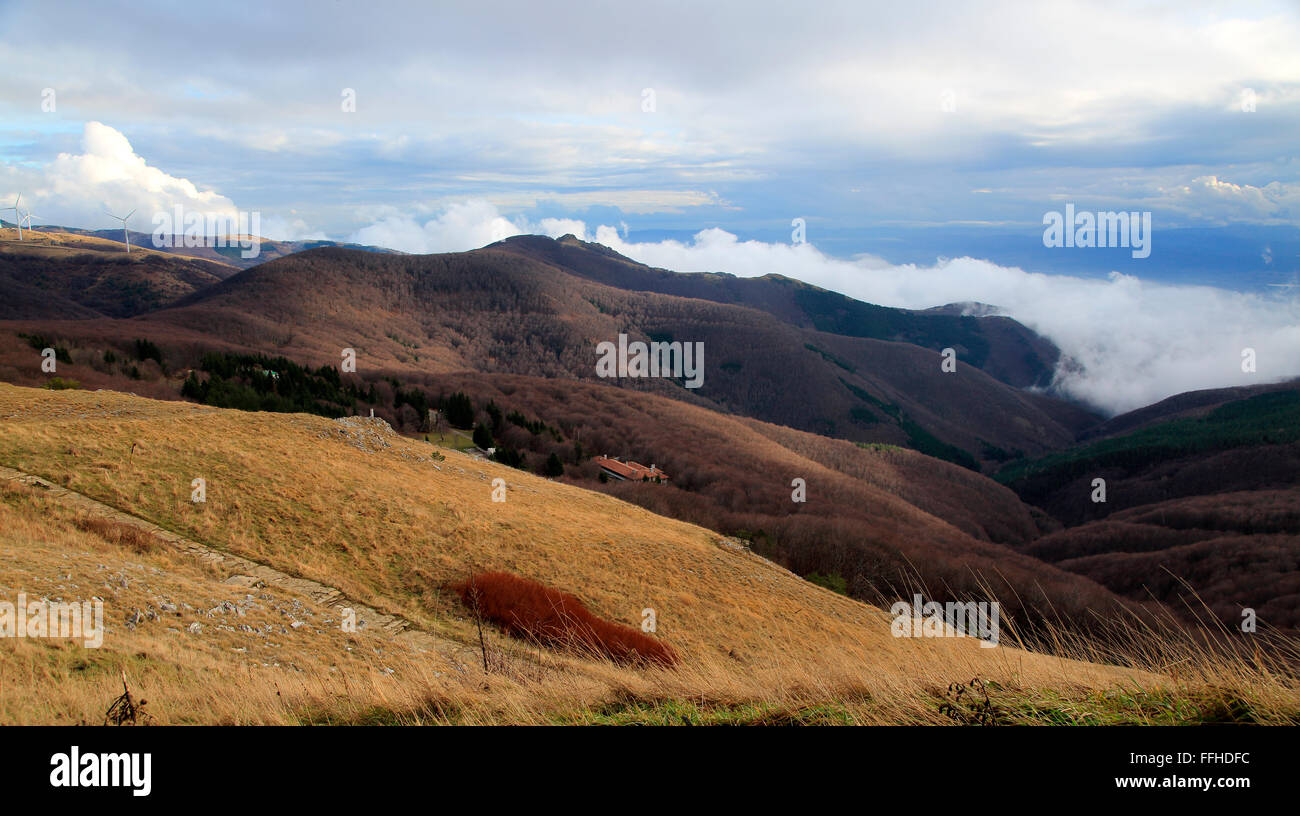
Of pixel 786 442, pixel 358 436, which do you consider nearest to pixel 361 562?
pixel 358 436

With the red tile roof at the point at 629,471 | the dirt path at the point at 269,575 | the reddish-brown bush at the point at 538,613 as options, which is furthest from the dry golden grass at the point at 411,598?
the red tile roof at the point at 629,471

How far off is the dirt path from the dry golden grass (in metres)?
0.39

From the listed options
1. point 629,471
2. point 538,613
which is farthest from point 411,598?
point 629,471

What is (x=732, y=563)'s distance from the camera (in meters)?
29.9

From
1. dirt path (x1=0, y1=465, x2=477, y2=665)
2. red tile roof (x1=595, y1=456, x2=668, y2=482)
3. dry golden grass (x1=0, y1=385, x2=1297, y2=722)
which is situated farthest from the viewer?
red tile roof (x1=595, y1=456, x2=668, y2=482)

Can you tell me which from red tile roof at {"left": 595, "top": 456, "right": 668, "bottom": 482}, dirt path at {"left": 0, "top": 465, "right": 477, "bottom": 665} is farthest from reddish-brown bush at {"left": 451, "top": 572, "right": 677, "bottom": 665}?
red tile roof at {"left": 595, "top": 456, "right": 668, "bottom": 482}

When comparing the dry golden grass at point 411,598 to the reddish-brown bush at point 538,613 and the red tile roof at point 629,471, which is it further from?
the red tile roof at point 629,471

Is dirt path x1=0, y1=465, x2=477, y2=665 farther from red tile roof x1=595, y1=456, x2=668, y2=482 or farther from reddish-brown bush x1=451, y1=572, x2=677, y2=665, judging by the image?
red tile roof x1=595, y1=456, x2=668, y2=482

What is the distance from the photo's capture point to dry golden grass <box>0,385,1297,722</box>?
5594mm

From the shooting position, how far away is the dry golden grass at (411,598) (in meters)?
5.59

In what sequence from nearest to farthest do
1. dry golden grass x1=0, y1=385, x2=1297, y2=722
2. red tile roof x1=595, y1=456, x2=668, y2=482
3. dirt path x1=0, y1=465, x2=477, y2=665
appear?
dry golden grass x1=0, y1=385, x2=1297, y2=722 < dirt path x1=0, y1=465, x2=477, y2=665 < red tile roof x1=595, y1=456, x2=668, y2=482

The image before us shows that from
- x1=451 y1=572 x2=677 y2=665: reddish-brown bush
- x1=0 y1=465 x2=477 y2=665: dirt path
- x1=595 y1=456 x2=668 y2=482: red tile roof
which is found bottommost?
x1=595 y1=456 x2=668 y2=482: red tile roof
